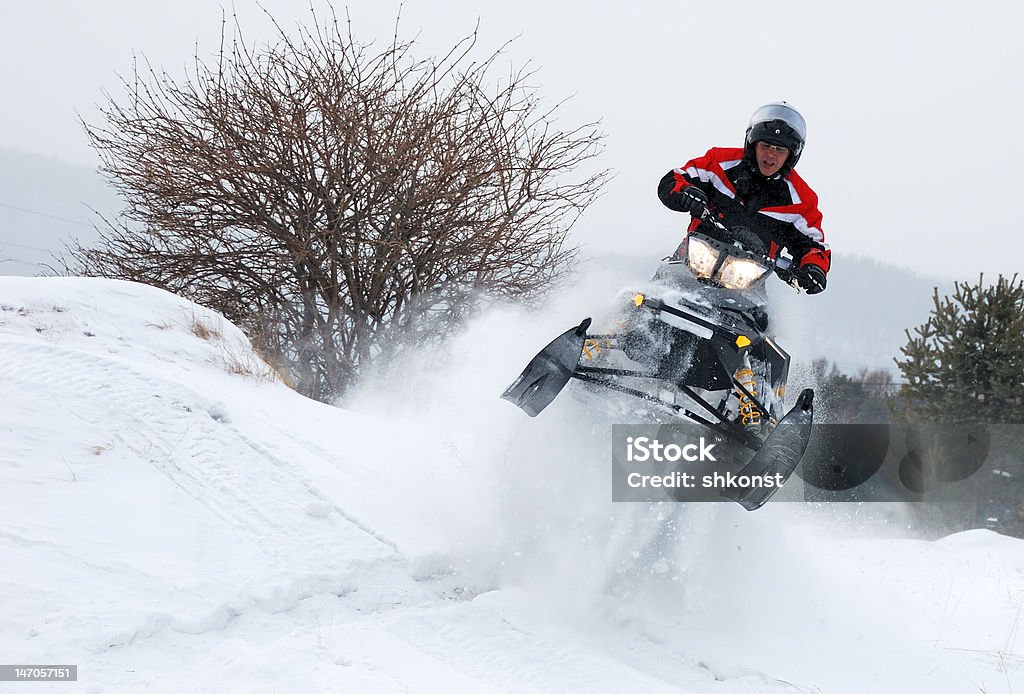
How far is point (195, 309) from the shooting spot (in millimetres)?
7426

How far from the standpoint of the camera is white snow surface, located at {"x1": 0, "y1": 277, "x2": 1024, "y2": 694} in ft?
10.3

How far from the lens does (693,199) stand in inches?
195

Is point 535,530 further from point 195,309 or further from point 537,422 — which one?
point 195,309

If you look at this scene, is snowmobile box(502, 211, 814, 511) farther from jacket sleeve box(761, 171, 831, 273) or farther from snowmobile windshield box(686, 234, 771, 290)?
jacket sleeve box(761, 171, 831, 273)

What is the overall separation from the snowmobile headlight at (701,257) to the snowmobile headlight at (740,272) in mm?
71

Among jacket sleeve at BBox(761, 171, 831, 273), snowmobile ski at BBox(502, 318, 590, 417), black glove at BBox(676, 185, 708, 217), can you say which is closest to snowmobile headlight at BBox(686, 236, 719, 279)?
black glove at BBox(676, 185, 708, 217)

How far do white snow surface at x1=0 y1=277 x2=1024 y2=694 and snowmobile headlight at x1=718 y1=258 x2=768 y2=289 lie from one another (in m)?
1.12

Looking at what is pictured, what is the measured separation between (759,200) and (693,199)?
0.64 metres

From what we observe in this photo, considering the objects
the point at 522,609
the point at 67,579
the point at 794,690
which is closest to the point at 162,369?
the point at 67,579

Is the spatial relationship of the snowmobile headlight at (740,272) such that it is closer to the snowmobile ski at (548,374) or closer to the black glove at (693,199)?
the black glove at (693,199)

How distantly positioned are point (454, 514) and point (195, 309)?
393 centimetres

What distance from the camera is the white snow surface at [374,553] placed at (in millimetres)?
3139

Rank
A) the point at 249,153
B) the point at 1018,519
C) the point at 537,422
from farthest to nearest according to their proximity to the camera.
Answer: the point at 1018,519
the point at 249,153
the point at 537,422

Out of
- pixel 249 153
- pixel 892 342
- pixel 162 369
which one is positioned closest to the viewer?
pixel 162 369
